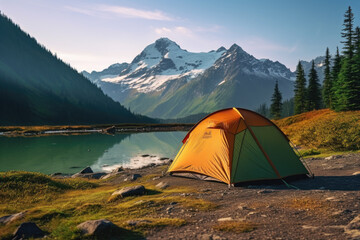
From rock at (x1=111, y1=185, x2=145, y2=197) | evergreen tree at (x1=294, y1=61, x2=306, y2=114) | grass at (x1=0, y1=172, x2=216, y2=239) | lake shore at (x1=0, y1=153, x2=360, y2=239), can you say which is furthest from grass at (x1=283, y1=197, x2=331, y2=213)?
evergreen tree at (x1=294, y1=61, x2=306, y2=114)

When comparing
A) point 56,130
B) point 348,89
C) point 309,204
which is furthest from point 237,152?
point 56,130

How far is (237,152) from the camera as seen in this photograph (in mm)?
15328

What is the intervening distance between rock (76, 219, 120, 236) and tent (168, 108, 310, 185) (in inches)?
315

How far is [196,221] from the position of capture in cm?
897

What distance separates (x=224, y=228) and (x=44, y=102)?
201471 mm

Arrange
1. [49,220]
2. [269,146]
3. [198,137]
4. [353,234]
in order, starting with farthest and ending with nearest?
[198,137]
[269,146]
[49,220]
[353,234]

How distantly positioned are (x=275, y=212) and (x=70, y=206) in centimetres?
848

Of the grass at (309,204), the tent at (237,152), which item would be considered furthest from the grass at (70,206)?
the grass at (309,204)

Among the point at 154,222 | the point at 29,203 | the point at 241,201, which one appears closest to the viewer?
the point at 154,222

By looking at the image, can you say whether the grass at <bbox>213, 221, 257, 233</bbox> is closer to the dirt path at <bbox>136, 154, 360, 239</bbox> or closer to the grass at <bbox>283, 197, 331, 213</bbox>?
the dirt path at <bbox>136, 154, 360, 239</bbox>

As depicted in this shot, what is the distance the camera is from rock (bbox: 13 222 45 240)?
27.8ft

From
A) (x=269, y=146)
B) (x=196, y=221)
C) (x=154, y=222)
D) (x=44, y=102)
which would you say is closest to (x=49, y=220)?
(x=154, y=222)

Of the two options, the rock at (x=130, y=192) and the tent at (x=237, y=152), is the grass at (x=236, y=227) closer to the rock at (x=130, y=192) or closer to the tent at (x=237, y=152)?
the rock at (x=130, y=192)

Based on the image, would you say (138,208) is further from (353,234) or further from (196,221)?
(353,234)
